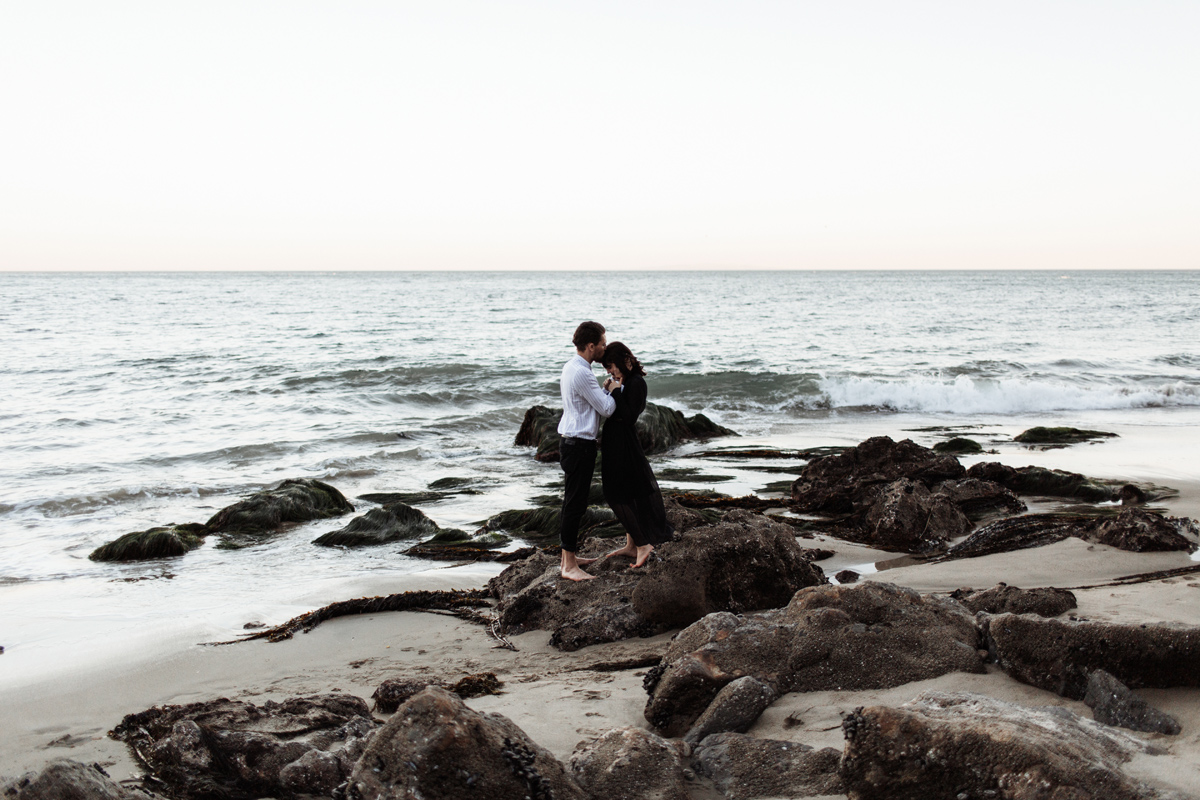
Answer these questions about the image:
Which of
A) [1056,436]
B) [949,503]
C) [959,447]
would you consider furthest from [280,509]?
[1056,436]

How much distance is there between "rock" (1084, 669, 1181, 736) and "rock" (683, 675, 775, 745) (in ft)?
3.81

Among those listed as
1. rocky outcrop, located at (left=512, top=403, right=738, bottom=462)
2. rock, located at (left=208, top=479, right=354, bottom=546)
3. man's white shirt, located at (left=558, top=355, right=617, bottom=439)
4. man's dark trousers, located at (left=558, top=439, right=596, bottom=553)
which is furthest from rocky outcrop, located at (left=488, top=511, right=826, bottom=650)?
rocky outcrop, located at (left=512, top=403, right=738, bottom=462)

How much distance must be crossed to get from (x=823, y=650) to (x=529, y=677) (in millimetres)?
1594

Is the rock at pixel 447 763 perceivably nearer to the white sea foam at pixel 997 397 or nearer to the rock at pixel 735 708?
the rock at pixel 735 708

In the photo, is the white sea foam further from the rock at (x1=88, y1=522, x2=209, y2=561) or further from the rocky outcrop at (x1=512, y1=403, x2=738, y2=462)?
the rock at (x1=88, y1=522, x2=209, y2=561)

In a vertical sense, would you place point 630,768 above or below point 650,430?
above

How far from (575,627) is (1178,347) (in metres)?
29.0

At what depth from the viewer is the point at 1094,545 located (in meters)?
6.12

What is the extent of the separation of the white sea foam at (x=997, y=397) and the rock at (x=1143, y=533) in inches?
420

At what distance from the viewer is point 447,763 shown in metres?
2.58

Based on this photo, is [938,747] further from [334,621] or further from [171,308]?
[171,308]

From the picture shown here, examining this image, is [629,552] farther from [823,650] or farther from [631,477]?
[823,650]

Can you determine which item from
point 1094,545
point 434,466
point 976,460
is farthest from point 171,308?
point 1094,545

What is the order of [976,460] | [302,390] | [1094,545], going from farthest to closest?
1. [302,390]
2. [976,460]
3. [1094,545]
